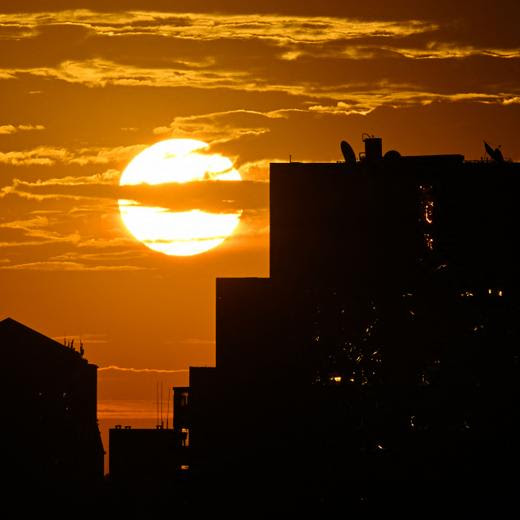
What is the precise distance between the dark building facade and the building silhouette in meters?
12.4

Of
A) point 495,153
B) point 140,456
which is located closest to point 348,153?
point 495,153

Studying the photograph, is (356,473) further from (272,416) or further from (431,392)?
(272,416)

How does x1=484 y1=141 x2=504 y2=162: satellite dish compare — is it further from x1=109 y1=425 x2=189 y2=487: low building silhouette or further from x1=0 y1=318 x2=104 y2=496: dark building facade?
x1=109 y1=425 x2=189 y2=487: low building silhouette

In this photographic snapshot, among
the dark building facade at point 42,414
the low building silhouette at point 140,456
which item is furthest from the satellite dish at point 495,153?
the low building silhouette at point 140,456

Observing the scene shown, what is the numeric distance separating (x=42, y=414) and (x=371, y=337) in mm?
38442

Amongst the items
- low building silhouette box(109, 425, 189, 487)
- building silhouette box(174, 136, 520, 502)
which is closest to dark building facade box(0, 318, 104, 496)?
building silhouette box(174, 136, 520, 502)

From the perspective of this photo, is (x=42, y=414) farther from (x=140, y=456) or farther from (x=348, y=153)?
(x=140, y=456)

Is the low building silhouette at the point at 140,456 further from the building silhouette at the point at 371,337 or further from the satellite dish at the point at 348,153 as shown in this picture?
the satellite dish at the point at 348,153

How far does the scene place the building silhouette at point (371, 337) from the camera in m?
74.8

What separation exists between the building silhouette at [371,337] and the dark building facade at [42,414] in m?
12.4

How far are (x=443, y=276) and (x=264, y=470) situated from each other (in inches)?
821

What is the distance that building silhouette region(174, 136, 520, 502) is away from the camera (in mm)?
74812

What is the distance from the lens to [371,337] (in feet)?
278

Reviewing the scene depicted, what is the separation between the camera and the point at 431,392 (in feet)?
252
